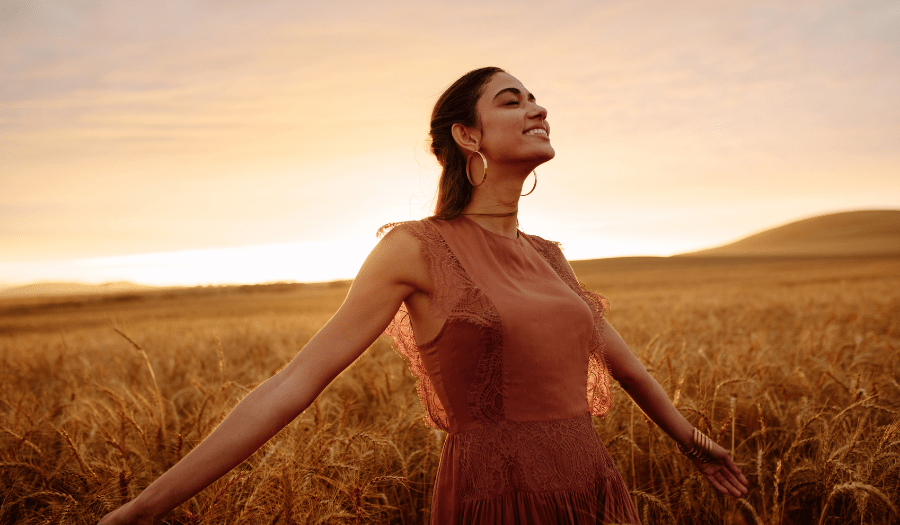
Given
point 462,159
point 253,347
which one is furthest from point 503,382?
point 253,347

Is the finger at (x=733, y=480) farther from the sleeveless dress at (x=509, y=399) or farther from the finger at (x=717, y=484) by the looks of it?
the sleeveless dress at (x=509, y=399)

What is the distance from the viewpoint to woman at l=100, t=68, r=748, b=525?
4.46 feet

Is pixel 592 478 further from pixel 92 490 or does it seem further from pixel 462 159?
pixel 92 490

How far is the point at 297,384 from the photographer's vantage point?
1299 millimetres

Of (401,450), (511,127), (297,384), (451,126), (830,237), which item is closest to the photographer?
(297,384)

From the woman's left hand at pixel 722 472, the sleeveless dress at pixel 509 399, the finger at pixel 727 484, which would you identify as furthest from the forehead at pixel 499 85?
the finger at pixel 727 484

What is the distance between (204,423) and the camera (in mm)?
2717

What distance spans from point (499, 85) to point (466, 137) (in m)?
0.21

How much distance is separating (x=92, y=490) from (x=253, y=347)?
181 inches

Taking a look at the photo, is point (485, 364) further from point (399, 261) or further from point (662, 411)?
point (662, 411)

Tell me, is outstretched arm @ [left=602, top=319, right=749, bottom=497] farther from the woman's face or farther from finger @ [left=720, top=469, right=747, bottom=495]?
the woman's face

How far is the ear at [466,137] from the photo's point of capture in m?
1.73

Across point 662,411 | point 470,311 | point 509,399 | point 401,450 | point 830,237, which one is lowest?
point 401,450

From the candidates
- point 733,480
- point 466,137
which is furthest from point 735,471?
point 466,137
